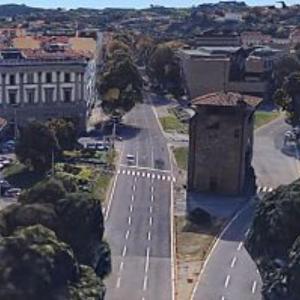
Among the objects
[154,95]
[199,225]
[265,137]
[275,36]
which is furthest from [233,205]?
[275,36]

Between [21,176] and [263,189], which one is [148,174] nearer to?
[263,189]

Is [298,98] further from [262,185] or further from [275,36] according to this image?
[275,36]

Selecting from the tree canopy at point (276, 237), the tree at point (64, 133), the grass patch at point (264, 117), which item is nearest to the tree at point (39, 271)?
the tree canopy at point (276, 237)

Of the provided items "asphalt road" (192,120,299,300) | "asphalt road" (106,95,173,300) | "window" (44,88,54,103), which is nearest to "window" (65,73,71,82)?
"window" (44,88,54,103)

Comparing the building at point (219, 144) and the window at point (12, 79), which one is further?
the window at point (12, 79)

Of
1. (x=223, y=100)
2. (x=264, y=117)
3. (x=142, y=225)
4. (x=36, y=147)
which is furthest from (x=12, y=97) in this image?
(x=142, y=225)

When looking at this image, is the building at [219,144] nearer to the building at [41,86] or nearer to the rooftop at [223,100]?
the rooftop at [223,100]
